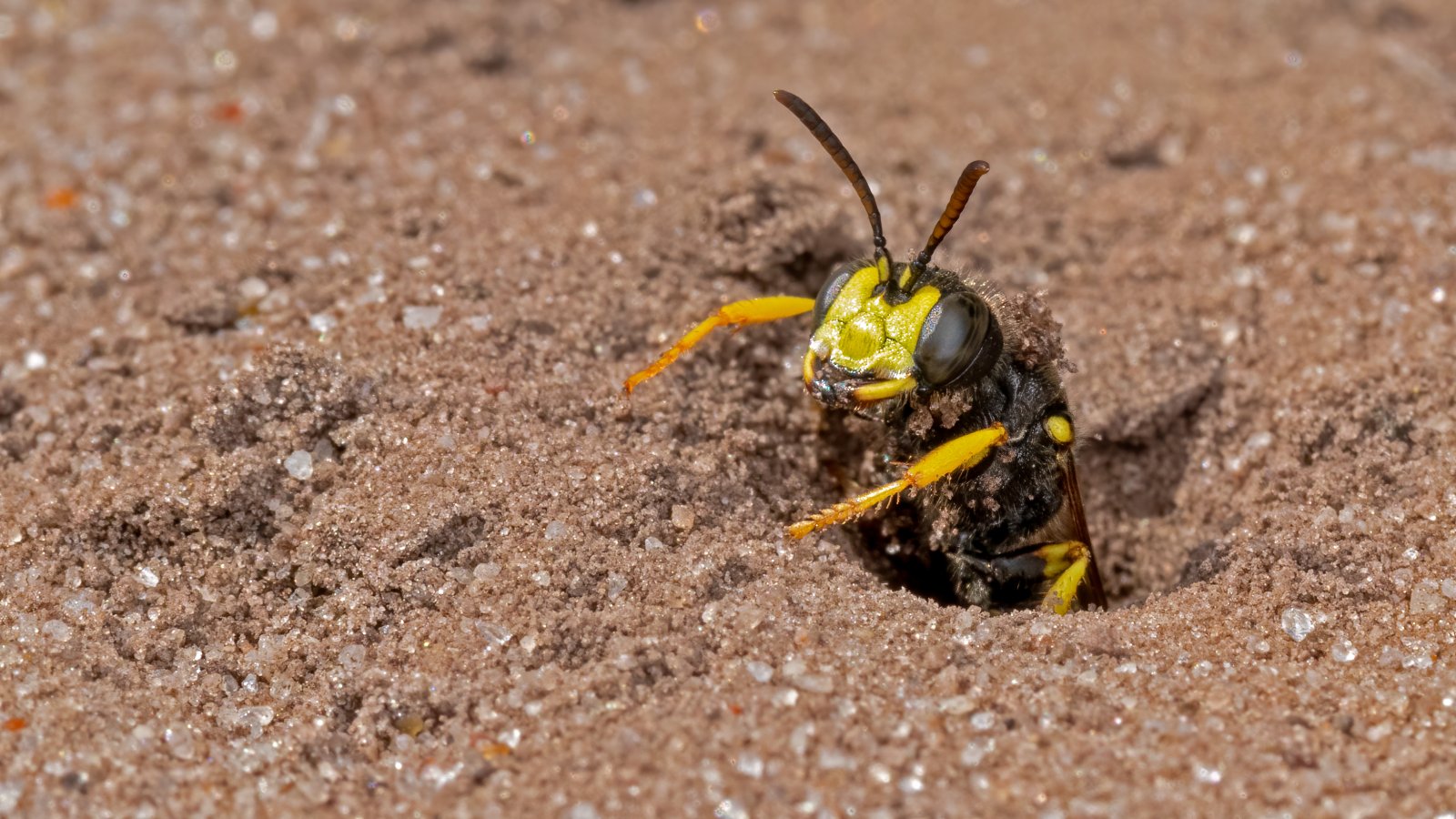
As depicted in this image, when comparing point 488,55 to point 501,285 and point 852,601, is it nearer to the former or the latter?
point 501,285

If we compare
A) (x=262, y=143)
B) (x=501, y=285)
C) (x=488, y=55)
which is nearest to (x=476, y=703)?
(x=501, y=285)

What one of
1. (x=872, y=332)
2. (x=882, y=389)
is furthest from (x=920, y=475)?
(x=872, y=332)

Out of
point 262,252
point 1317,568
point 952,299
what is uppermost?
point 952,299

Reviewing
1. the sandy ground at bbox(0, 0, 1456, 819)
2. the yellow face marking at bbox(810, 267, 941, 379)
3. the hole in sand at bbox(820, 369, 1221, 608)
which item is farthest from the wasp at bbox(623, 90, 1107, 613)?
the sandy ground at bbox(0, 0, 1456, 819)

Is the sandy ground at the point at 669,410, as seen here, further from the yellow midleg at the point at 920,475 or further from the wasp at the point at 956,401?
the wasp at the point at 956,401

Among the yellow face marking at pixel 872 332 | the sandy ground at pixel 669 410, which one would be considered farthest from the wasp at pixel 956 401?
the sandy ground at pixel 669 410
